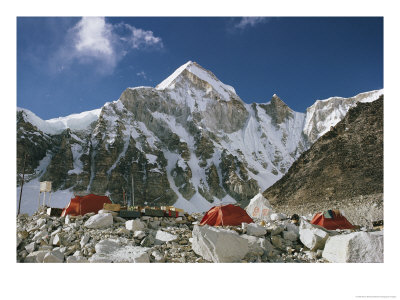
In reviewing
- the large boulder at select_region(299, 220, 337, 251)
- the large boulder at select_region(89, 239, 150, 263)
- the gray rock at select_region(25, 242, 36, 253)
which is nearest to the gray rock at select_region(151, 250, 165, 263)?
the large boulder at select_region(89, 239, 150, 263)

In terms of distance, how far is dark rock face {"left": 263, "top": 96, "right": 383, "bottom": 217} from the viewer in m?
22.0

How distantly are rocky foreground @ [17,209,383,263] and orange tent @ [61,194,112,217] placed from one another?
219 centimetres

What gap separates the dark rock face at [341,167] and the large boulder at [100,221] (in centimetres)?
1678

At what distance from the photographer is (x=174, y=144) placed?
79.2 metres

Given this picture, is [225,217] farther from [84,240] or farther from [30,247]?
[30,247]

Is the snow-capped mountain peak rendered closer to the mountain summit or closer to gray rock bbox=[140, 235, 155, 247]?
the mountain summit

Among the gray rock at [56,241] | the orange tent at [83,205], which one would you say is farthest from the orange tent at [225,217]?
the gray rock at [56,241]

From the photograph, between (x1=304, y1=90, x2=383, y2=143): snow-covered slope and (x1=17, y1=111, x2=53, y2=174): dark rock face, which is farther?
(x1=304, y1=90, x2=383, y2=143): snow-covered slope

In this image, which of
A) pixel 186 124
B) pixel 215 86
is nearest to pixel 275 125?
pixel 215 86

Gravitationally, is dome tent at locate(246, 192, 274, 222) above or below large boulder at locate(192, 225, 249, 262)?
below

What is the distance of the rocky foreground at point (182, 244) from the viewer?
620 centimetres

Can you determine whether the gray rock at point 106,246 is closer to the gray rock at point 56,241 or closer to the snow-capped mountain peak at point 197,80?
the gray rock at point 56,241

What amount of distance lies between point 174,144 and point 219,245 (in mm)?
73278

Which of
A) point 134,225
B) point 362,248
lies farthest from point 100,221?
point 362,248
